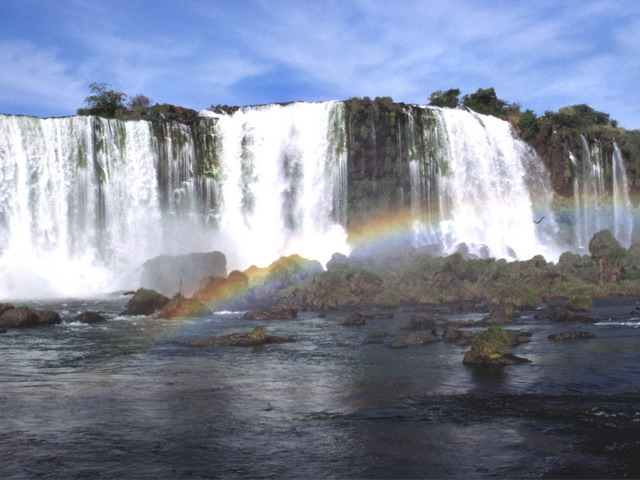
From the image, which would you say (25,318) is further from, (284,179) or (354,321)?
(284,179)

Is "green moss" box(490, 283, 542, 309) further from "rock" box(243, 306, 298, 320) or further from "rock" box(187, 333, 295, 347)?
"rock" box(187, 333, 295, 347)

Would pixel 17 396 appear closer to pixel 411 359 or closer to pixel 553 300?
pixel 411 359

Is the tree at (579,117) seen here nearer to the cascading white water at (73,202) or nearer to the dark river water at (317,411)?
the cascading white water at (73,202)

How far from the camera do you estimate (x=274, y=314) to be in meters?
29.2

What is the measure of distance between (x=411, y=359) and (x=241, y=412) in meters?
6.34

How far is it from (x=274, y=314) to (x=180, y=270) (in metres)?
13.4

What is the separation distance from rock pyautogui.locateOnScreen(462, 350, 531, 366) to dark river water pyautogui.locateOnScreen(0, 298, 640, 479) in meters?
0.39

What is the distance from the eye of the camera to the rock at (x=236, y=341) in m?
21.7

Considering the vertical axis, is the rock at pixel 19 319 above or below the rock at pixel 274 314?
above

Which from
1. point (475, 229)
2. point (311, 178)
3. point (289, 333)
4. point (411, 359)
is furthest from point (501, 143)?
point (411, 359)

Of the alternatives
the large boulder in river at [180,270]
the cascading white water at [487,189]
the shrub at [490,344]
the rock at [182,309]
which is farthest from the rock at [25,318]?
the cascading white water at [487,189]

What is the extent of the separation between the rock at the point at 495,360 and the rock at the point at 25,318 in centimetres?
1637

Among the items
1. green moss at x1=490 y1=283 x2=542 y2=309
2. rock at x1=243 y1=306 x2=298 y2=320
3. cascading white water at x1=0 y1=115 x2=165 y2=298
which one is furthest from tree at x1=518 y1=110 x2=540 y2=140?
rock at x1=243 y1=306 x2=298 y2=320

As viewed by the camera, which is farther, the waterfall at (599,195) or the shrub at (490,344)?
the waterfall at (599,195)
